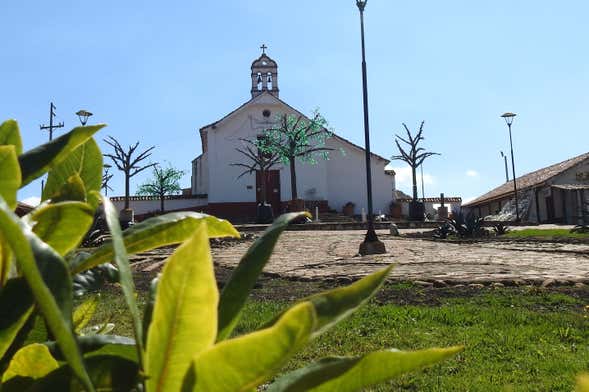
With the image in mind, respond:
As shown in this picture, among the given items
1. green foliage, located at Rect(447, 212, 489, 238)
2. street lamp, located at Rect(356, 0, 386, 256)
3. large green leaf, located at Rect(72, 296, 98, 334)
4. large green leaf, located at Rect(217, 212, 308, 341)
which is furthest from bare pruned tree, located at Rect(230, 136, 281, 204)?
large green leaf, located at Rect(217, 212, 308, 341)

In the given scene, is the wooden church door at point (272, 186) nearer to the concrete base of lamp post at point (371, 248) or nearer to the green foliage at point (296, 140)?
the green foliage at point (296, 140)

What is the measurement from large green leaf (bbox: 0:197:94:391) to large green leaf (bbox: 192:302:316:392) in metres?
0.12

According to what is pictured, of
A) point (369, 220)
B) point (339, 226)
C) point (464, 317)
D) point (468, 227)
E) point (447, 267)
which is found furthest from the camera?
point (339, 226)

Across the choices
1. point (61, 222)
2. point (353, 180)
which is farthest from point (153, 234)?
point (353, 180)

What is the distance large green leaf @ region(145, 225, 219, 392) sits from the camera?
52cm

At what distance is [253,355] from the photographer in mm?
510

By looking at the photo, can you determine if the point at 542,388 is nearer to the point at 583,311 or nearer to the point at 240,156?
the point at 583,311

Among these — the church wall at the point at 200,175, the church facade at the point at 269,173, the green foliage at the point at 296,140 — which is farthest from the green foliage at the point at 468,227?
the church wall at the point at 200,175

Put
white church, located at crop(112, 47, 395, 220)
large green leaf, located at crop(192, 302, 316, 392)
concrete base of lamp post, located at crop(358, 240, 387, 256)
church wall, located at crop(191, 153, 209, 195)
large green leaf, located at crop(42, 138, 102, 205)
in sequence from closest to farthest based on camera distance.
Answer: large green leaf, located at crop(192, 302, 316, 392) → large green leaf, located at crop(42, 138, 102, 205) → concrete base of lamp post, located at crop(358, 240, 387, 256) → white church, located at crop(112, 47, 395, 220) → church wall, located at crop(191, 153, 209, 195)

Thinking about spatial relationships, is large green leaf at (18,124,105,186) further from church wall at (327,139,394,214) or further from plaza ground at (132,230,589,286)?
church wall at (327,139,394,214)

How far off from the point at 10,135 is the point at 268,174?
37.1 m

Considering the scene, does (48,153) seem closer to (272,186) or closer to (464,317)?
(464,317)

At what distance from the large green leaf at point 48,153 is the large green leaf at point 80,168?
81 millimetres

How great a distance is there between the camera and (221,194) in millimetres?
36656
